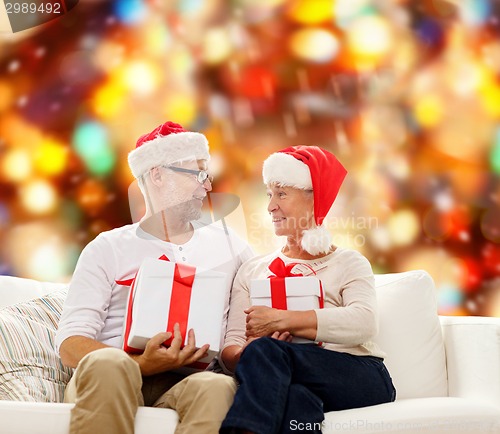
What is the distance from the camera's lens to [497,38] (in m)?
2.92

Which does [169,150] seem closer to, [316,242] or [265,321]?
[316,242]

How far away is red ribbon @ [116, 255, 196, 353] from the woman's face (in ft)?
1.12

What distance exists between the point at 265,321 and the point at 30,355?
608mm

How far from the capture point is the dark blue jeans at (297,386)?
144cm

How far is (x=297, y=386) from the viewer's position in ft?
5.09

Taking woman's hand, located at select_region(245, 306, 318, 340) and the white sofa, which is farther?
woman's hand, located at select_region(245, 306, 318, 340)

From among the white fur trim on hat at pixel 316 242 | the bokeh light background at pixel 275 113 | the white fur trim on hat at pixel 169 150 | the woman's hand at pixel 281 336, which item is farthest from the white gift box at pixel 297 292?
the bokeh light background at pixel 275 113

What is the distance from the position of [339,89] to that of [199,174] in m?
1.17

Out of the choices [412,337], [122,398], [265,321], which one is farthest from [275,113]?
[122,398]

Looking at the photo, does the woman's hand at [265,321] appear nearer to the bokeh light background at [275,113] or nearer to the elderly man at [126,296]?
the elderly man at [126,296]

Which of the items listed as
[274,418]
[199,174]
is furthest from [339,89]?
[274,418]

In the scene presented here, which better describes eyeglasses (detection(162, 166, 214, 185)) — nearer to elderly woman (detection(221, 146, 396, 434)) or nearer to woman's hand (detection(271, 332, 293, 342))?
elderly woman (detection(221, 146, 396, 434))

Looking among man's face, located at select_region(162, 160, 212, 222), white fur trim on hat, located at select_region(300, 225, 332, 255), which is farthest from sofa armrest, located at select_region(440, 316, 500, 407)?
man's face, located at select_region(162, 160, 212, 222)

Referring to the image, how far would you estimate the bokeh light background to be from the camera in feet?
9.27
